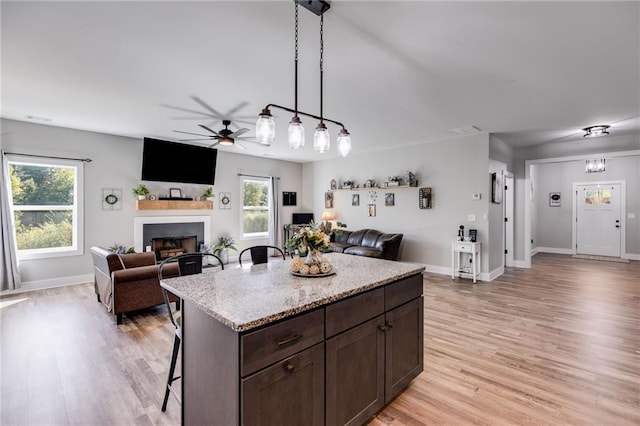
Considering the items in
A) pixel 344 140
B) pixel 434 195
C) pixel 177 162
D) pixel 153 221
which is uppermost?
pixel 177 162

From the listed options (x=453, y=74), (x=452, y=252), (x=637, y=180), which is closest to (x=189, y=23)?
(x=453, y=74)

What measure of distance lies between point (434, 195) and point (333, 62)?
4.30 m

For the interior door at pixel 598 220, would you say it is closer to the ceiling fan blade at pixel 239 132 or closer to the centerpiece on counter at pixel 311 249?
the ceiling fan blade at pixel 239 132

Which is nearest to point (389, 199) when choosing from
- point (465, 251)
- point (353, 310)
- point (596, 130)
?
point (465, 251)

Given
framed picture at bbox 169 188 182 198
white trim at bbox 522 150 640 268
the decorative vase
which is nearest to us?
the decorative vase

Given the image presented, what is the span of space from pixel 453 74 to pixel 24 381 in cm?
475

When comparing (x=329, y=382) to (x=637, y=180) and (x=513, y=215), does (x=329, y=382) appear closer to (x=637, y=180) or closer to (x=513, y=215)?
(x=513, y=215)

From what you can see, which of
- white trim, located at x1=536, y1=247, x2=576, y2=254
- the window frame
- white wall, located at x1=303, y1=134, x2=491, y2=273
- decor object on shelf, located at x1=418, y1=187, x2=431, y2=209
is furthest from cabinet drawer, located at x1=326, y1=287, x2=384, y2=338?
white trim, located at x1=536, y1=247, x2=576, y2=254

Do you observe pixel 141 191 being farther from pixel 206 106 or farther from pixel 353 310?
pixel 353 310

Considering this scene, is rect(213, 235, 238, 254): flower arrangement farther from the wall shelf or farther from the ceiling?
the ceiling

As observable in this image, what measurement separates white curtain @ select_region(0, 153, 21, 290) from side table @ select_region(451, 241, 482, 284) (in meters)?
7.49

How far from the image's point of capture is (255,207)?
27.1 ft

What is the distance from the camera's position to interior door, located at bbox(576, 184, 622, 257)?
25.9 feet

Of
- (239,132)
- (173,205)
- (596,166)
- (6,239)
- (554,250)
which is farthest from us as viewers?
(554,250)
